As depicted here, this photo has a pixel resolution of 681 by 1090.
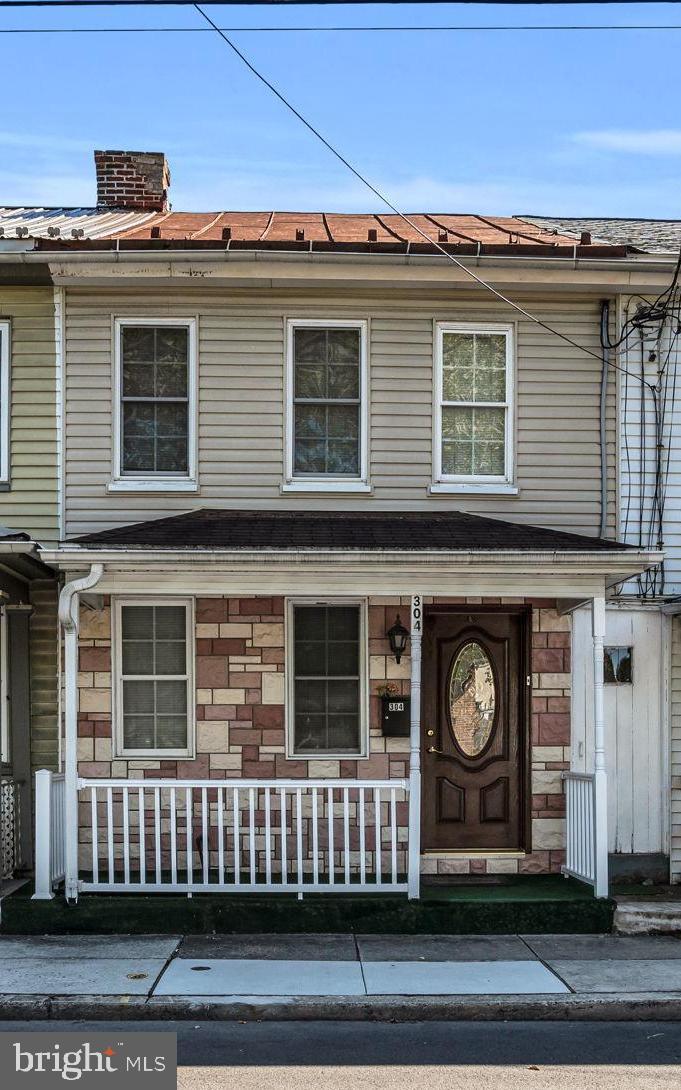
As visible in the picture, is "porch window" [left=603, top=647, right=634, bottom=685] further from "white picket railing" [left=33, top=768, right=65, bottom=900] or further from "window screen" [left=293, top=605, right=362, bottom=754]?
"white picket railing" [left=33, top=768, right=65, bottom=900]

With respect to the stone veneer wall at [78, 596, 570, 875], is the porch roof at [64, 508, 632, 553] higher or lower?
higher

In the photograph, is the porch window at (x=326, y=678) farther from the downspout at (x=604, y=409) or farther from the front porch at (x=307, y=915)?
the downspout at (x=604, y=409)

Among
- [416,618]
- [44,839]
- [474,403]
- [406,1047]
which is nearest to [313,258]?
[474,403]

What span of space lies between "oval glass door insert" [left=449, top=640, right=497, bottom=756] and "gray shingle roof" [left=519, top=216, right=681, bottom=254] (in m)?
4.15

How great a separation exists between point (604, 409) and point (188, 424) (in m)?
3.88

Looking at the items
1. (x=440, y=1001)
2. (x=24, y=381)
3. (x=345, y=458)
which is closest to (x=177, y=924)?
(x=440, y=1001)

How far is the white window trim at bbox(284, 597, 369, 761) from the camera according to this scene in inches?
424

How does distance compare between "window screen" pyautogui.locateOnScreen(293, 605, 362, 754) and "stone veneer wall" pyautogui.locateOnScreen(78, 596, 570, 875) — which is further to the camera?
"window screen" pyautogui.locateOnScreen(293, 605, 362, 754)

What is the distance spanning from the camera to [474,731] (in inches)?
435

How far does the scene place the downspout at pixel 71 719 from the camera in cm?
958

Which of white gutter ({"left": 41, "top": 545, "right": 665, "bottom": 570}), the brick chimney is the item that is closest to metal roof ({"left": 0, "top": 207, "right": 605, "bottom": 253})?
the brick chimney

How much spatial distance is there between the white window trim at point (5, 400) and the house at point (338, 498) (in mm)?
541

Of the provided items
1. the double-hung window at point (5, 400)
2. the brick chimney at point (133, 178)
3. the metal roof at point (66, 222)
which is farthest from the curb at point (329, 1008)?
the brick chimney at point (133, 178)

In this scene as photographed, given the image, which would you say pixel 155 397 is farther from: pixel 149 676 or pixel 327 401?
pixel 149 676
